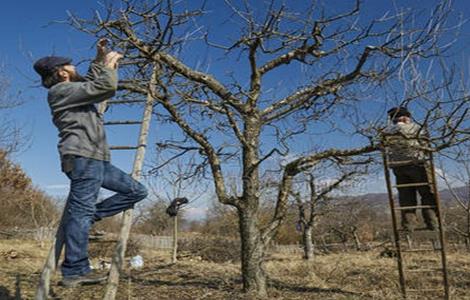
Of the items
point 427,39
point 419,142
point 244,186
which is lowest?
point 244,186

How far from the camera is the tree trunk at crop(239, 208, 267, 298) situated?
5180 millimetres

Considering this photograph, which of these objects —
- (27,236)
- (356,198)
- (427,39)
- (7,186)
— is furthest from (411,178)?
(7,186)

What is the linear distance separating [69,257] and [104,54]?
4.52 feet

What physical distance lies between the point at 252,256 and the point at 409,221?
246 centimetres

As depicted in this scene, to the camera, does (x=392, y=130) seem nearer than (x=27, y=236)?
Yes

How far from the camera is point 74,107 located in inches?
114

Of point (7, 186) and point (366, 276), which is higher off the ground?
point (7, 186)

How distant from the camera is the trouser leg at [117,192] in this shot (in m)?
3.02

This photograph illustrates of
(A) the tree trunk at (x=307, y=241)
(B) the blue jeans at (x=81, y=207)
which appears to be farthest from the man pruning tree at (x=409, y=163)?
(A) the tree trunk at (x=307, y=241)

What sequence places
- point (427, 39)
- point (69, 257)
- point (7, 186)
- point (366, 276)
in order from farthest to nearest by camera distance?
point (7, 186) < point (366, 276) < point (427, 39) < point (69, 257)

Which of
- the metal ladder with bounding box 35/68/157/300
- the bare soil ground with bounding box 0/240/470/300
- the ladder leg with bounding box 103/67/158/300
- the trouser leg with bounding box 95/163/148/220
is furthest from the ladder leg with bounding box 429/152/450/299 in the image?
the trouser leg with bounding box 95/163/148/220

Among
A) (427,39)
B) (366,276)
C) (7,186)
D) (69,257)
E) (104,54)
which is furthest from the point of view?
(7,186)

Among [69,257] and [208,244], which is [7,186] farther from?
[69,257]

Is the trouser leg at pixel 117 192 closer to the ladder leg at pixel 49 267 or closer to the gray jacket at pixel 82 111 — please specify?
the gray jacket at pixel 82 111
